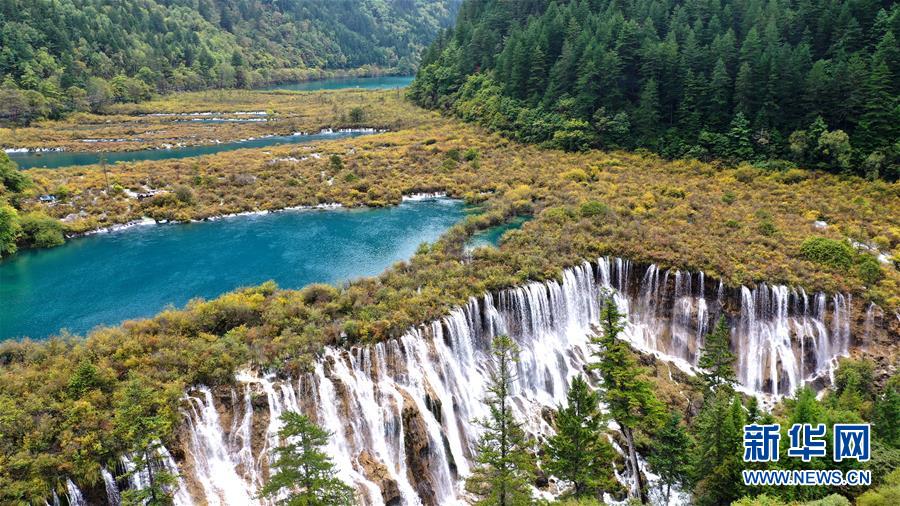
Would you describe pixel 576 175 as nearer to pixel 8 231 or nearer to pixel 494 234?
pixel 494 234

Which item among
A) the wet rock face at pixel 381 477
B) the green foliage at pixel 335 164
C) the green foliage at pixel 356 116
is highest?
the green foliage at pixel 356 116

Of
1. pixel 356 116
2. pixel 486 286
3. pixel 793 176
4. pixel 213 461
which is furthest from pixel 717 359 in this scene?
pixel 356 116

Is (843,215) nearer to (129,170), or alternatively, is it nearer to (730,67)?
(730,67)

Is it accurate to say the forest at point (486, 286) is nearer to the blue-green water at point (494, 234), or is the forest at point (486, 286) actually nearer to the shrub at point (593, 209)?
the shrub at point (593, 209)

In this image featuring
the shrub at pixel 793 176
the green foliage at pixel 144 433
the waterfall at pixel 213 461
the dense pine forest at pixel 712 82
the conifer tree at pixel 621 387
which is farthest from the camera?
the dense pine forest at pixel 712 82

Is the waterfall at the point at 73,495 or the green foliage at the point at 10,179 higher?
the green foliage at the point at 10,179

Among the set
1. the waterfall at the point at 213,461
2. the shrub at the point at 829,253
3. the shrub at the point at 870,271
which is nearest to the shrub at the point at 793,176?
the shrub at the point at 829,253

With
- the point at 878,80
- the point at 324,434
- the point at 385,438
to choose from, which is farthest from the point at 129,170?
the point at 878,80
